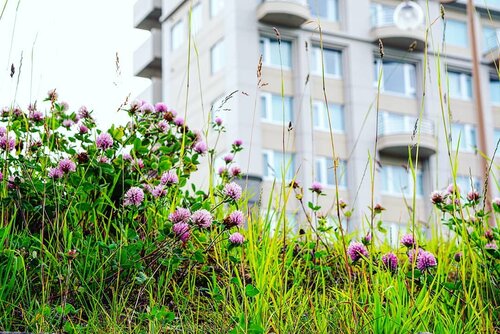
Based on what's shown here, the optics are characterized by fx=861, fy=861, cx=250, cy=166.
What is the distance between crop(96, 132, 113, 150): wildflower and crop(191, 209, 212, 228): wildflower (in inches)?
26.2

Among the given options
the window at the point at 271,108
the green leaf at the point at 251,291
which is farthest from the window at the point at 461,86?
the green leaf at the point at 251,291

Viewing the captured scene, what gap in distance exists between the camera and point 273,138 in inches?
901

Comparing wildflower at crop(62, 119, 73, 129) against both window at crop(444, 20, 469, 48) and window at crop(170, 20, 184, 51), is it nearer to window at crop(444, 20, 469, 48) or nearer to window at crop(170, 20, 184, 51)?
window at crop(170, 20, 184, 51)

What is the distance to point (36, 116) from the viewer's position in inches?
131

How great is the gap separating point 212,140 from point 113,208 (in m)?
21.6

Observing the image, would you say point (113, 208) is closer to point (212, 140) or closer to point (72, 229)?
point (72, 229)

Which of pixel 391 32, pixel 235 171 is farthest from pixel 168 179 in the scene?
pixel 391 32

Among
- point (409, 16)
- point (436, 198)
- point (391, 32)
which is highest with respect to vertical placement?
point (391, 32)

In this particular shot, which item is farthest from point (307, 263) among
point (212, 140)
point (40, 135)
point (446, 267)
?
point (212, 140)

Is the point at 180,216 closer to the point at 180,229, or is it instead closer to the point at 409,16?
the point at 180,229

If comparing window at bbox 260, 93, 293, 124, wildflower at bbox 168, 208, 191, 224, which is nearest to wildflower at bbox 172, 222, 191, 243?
wildflower at bbox 168, 208, 191, 224

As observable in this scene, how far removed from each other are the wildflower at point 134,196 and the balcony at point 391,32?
74.4ft

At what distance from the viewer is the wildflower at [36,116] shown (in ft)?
10.9

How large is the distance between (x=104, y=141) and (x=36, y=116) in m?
0.39
